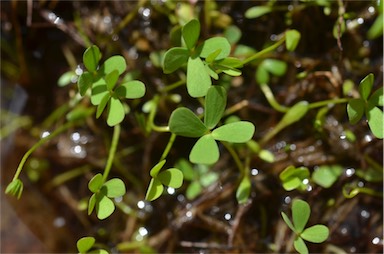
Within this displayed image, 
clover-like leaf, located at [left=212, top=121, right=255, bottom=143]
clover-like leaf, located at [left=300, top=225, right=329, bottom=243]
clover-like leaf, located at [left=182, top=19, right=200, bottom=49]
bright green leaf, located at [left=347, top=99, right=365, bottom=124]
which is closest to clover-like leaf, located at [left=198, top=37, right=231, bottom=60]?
clover-like leaf, located at [left=182, top=19, right=200, bottom=49]

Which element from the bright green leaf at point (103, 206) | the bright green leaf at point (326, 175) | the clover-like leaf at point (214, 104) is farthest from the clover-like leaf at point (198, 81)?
the bright green leaf at point (326, 175)

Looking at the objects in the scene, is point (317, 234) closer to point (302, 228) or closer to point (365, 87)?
point (302, 228)

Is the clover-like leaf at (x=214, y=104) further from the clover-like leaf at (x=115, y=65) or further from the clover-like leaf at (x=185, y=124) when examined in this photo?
the clover-like leaf at (x=115, y=65)

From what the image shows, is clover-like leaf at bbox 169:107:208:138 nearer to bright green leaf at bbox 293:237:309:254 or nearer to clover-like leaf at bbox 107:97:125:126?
clover-like leaf at bbox 107:97:125:126

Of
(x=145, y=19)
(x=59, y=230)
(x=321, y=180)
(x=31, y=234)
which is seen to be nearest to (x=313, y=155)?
(x=321, y=180)

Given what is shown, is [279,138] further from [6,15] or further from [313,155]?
[6,15]
